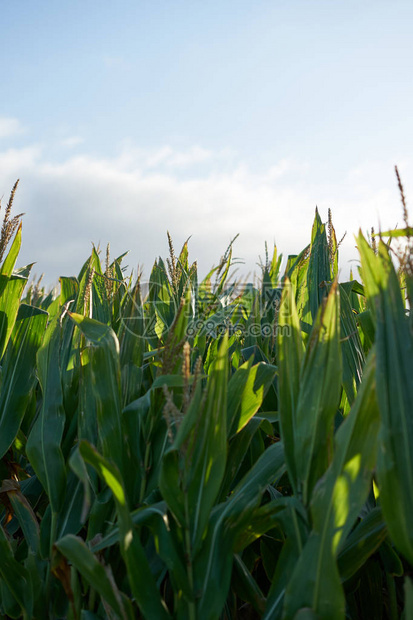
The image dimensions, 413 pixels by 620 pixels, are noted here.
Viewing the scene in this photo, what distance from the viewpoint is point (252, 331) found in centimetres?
194

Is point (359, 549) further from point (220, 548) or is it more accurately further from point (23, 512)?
point (23, 512)

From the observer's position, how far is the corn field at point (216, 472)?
844 mm

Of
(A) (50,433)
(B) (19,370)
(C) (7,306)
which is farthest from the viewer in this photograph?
(C) (7,306)

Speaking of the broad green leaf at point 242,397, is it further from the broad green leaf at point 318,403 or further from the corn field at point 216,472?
the broad green leaf at point 318,403

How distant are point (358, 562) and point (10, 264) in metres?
1.57

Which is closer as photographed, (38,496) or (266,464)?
(266,464)

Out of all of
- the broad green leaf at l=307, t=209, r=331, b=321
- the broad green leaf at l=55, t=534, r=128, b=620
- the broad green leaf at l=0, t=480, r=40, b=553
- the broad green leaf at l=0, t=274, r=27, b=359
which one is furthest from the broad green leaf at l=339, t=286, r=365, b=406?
the broad green leaf at l=0, t=274, r=27, b=359

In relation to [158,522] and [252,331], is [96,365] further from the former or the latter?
[252,331]

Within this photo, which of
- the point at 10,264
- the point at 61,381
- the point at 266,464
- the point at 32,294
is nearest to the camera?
the point at 266,464

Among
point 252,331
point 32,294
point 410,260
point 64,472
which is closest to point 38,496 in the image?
point 64,472

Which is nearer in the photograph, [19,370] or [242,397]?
[242,397]

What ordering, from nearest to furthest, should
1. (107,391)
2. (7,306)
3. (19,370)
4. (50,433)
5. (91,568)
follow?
(91,568), (107,391), (50,433), (19,370), (7,306)

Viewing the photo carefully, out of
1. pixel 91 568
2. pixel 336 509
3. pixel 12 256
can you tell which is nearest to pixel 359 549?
pixel 336 509

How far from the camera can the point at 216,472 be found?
989 millimetres
